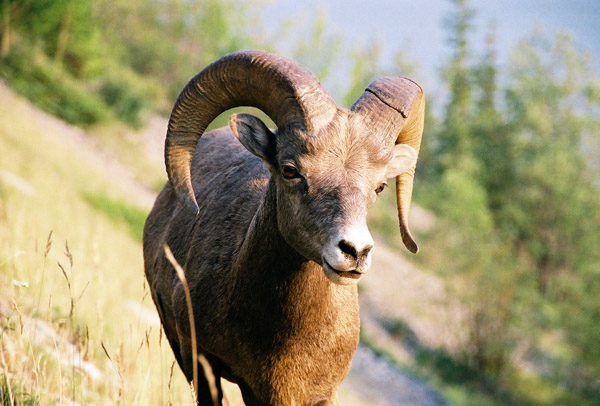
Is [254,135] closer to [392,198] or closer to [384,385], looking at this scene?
[384,385]

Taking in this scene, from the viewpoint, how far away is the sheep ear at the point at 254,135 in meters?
4.96

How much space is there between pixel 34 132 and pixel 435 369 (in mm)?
24019

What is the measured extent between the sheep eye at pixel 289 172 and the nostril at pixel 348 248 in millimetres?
781

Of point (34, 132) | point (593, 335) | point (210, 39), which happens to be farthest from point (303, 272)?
point (210, 39)

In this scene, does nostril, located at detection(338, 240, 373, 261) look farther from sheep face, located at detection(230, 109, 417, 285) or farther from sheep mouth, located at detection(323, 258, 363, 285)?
sheep mouth, located at detection(323, 258, 363, 285)

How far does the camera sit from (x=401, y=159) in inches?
213

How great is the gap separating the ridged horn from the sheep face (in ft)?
0.49

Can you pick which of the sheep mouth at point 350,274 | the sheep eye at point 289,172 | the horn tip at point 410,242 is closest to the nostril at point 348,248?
the sheep mouth at point 350,274

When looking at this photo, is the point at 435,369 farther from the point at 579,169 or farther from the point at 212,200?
the point at 212,200

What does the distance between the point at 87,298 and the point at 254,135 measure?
281 inches

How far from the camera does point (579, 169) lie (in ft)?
144

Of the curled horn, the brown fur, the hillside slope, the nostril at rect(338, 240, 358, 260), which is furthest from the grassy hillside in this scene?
the curled horn

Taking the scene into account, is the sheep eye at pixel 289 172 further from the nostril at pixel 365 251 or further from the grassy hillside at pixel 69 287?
the grassy hillside at pixel 69 287

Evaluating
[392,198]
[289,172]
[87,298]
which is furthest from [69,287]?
[392,198]
